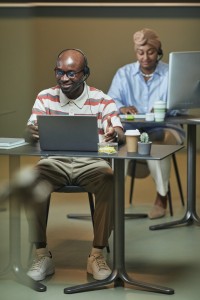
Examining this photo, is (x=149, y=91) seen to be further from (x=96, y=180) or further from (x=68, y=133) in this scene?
(x=68, y=133)

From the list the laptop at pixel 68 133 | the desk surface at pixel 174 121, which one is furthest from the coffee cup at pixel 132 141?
the desk surface at pixel 174 121

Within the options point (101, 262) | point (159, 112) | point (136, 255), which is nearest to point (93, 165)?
point (101, 262)

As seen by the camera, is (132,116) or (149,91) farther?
(149,91)

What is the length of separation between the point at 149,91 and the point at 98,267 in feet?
3.30

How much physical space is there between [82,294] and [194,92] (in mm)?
988

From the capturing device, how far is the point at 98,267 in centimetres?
217

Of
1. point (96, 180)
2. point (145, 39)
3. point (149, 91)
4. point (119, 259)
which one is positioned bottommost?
point (119, 259)

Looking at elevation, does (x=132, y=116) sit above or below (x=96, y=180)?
above

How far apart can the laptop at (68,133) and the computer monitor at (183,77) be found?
0.86m

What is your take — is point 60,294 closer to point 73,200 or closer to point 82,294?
point 82,294

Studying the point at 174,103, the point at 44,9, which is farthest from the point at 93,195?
the point at 44,9

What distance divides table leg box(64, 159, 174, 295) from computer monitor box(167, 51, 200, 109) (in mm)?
702

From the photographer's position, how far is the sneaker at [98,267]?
2158mm

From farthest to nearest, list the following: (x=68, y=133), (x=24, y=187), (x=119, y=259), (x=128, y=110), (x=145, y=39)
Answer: (x=145, y=39) → (x=128, y=110) → (x=119, y=259) → (x=68, y=133) → (x=24, y=187)
